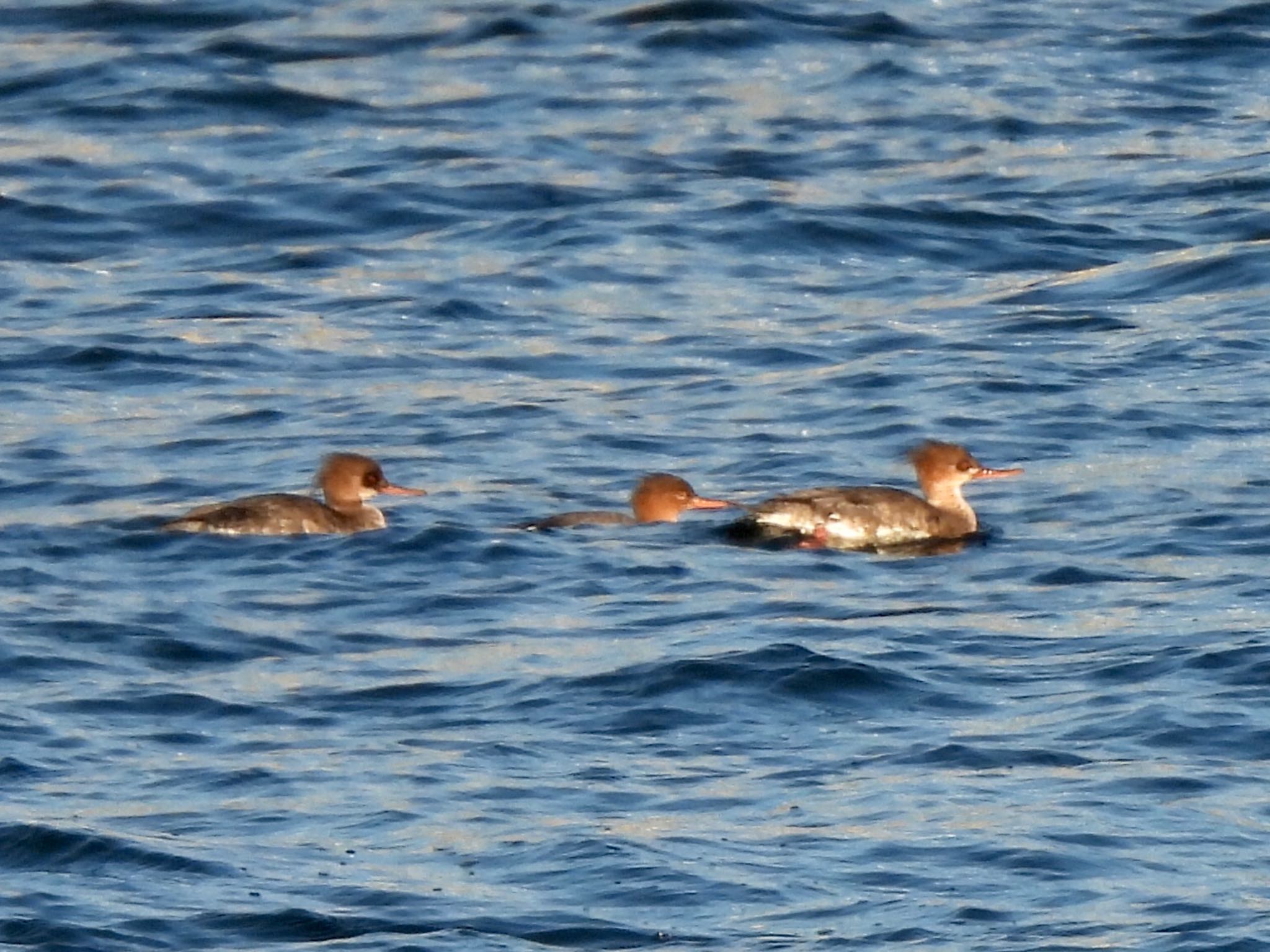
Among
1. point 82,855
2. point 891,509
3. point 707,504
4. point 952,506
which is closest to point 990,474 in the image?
point 952,506

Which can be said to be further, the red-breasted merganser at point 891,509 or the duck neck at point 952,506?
the duck neck at point 952,506

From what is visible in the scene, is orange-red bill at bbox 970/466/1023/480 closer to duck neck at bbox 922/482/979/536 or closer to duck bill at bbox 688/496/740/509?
duck neck at bbox 922/482/979/536

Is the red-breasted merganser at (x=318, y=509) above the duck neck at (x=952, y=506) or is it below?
above

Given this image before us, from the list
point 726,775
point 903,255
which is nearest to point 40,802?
point 726,775

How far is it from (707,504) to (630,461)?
3.46 ft

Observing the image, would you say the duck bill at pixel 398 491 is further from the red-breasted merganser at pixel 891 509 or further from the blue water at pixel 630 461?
the red-breasted merganser at pixel 891 509

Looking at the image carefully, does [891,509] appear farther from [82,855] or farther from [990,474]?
[82,855]

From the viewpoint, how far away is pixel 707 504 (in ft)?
40.6

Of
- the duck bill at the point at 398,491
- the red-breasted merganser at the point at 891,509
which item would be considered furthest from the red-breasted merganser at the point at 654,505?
the duck bill at the point at 398,491

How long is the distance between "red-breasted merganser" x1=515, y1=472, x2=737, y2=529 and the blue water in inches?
4.8

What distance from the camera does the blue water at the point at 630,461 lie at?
327 inches

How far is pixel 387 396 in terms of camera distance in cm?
1428

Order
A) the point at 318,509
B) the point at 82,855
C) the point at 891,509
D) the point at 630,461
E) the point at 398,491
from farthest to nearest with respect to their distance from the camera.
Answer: the point at 630,461
the point at 398,491
the point at 891,509
the point at 318,509
the point at 82,855

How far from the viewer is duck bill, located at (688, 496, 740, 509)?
12.3 m
